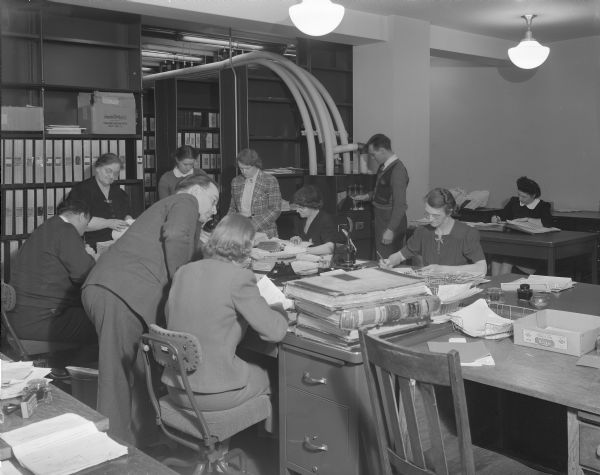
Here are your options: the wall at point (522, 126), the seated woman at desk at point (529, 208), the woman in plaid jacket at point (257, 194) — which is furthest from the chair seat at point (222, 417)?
the wall at point (522, 126)

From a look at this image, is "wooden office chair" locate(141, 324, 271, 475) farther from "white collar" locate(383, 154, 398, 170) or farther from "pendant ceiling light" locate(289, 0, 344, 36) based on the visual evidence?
"white collar" locate(383, 154, 398, 170)

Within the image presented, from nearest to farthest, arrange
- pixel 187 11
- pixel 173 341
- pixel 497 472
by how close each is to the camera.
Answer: pixel 497 472
pixel 173 341
pixel 187 11

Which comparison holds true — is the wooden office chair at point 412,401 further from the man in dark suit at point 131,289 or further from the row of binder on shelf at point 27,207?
the row of binder on shelf at point 27,207

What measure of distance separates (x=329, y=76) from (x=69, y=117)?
115 inches

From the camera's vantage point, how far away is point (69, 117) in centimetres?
599

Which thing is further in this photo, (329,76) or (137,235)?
(329,76)

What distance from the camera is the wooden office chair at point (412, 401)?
177cm

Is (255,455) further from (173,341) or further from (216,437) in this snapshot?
(173,341)

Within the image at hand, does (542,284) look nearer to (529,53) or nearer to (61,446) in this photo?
(61,446)

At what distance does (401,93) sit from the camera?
723 centimetres

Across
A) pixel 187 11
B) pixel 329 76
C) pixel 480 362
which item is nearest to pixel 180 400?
pixel 480 362

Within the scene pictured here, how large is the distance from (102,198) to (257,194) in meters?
1.21

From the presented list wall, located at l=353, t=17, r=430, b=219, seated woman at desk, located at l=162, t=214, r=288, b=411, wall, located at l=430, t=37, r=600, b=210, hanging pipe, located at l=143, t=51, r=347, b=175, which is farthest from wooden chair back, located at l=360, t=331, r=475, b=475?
wall, located at l=430, t=37, r=600, b=210

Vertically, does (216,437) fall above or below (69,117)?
below
